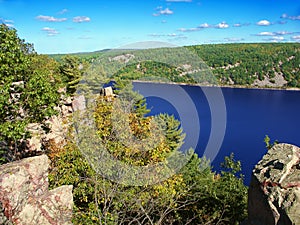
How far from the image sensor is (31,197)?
307 inches

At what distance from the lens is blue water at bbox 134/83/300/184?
1583 inches

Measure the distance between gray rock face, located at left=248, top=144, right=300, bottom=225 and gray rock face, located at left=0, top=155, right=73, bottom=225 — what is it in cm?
486

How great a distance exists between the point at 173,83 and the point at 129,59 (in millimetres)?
54872

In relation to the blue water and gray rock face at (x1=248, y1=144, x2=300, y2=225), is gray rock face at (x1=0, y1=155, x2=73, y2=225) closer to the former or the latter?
gray rock face at (x1=248, y1=144, x2=300, y2=225)

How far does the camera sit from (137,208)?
30.6 feet

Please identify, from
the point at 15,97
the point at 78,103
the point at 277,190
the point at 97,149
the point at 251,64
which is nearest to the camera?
the point at 277,190

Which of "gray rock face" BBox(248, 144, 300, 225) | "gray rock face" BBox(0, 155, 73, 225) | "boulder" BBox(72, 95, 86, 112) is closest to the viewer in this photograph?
"gray rock face" BBox(248, 144, 300, 225)

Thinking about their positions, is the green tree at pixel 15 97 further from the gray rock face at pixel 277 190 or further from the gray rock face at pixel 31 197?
the gray rock face at pixel 277 190

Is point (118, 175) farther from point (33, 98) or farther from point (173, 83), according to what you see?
point (173, 83)

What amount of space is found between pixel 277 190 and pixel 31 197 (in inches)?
235

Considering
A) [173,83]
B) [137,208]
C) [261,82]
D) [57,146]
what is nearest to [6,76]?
[57,146]

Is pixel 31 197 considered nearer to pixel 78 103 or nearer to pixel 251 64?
pixel 78 103

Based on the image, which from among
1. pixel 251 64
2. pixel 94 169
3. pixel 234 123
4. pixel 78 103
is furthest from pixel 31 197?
pixel 251 64

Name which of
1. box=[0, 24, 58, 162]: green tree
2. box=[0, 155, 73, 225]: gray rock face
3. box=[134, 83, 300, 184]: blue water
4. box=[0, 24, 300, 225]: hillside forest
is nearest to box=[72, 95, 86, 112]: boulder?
box=[0, 24, 300, 225]: hillside forest
